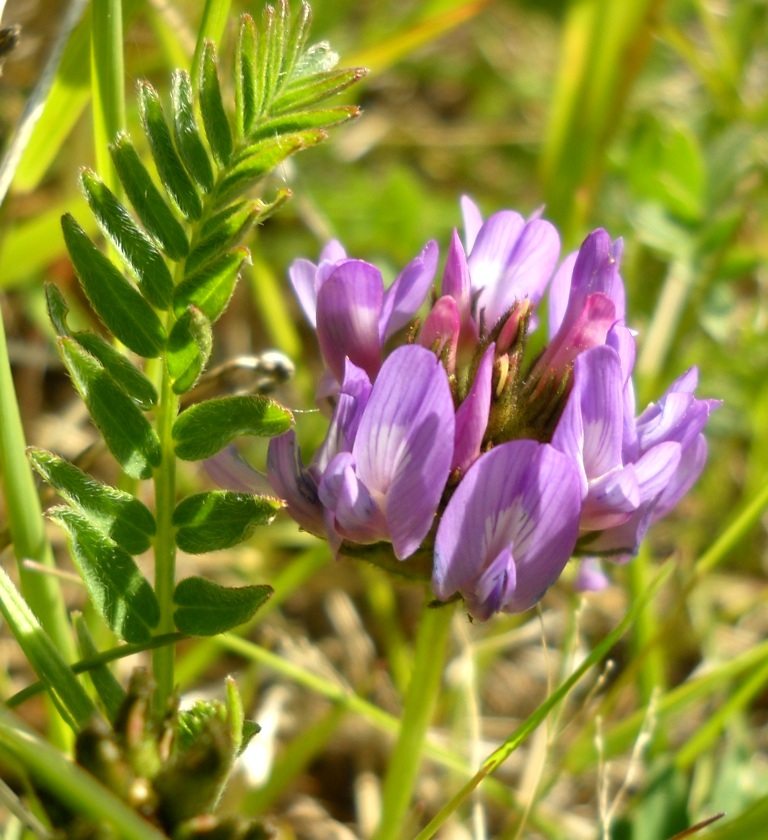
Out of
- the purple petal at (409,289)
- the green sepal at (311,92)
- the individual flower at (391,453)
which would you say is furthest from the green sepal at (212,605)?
the green sepal at (311,92)

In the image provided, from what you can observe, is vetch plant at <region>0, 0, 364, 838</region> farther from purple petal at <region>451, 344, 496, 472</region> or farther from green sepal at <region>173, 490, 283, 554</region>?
purple petal at <region>451, 344, 496, 472</region>

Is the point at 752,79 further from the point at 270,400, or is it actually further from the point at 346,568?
the point at 270,400

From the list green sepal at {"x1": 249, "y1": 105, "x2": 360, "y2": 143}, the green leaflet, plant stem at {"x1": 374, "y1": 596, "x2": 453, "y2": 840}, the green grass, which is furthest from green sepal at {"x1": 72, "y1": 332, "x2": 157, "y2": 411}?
the green grass

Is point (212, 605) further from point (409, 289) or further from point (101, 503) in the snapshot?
point (409, 289)

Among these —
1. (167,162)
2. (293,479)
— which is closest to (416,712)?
(293,479)

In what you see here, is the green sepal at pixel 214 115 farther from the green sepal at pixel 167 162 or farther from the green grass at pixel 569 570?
the green grass at pixel 569 570

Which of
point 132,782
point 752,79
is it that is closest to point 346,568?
point 132,782
